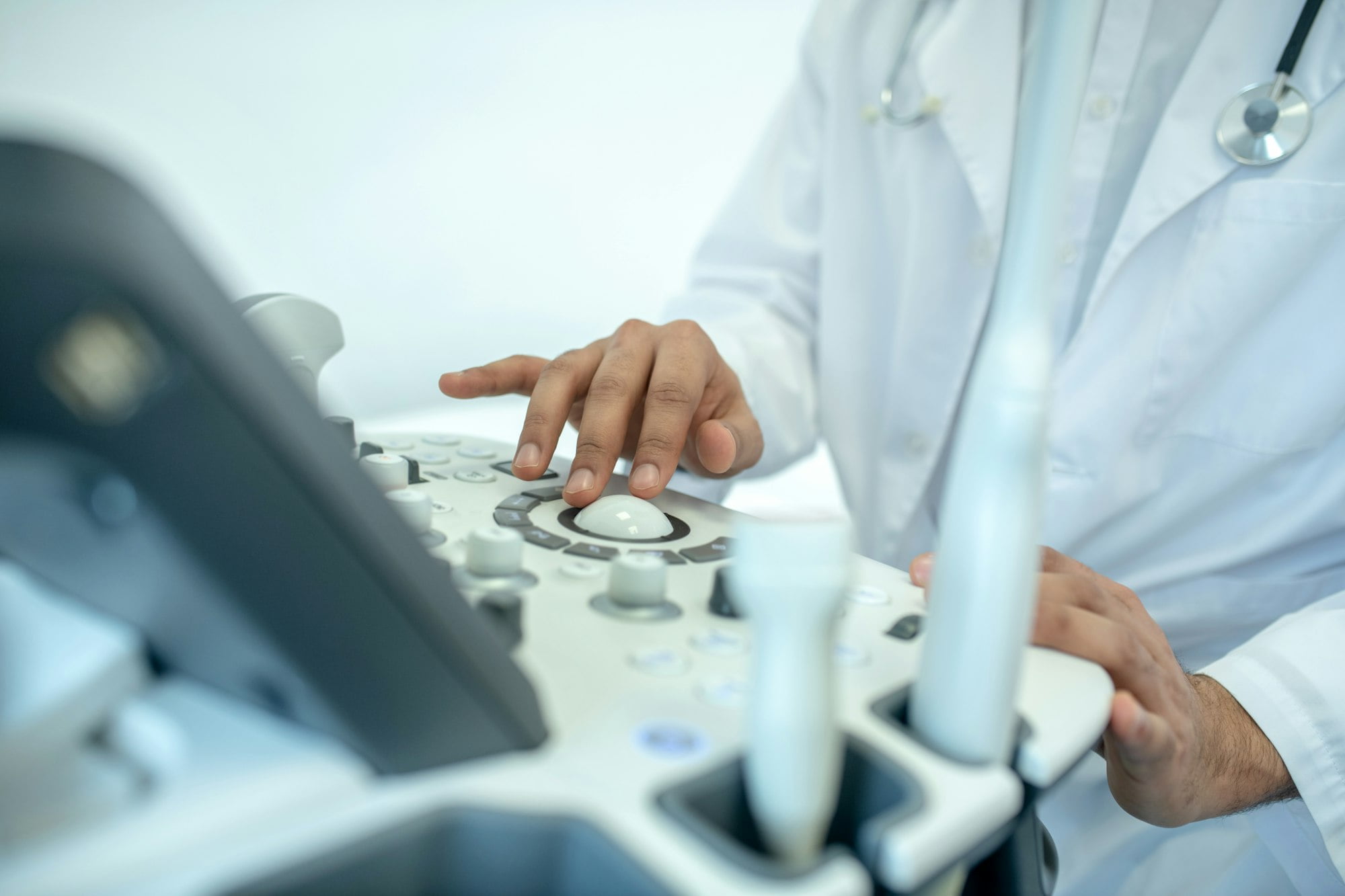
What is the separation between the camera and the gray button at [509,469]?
565 millimetres

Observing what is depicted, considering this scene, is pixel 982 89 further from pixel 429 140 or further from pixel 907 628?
pixel 429 140

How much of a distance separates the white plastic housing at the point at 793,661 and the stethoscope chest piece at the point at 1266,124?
0.68 meters

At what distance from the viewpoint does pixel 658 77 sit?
156 centimetres

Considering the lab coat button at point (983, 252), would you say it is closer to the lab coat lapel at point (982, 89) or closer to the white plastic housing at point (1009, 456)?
the lab coat lapel at point (982, 89)

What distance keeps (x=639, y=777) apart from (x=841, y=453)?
30.1 inches

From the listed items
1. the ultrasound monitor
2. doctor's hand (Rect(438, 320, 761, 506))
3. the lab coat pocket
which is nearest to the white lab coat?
the lab coat pocket

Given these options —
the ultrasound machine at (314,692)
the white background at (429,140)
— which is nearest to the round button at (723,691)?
the ultrasound machine at (314,692)

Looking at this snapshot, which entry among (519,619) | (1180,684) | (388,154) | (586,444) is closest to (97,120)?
(388,154)

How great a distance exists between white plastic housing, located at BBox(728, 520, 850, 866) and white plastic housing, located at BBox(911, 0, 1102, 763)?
50 mm

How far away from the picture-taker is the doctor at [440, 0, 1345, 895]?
539 millimetres

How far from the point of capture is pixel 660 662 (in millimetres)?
310

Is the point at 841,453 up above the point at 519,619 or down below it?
below

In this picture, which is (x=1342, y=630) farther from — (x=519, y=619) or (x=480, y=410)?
(x=480, y=410)

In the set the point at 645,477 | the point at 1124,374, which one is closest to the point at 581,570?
the point at 645,477
